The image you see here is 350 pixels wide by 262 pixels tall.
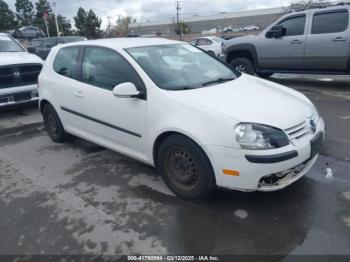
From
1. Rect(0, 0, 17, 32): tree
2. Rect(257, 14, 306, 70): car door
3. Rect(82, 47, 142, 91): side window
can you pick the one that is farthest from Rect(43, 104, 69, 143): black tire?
Rect(0, 0, 17, 32): tree

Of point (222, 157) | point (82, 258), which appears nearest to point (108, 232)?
point (82, 258)

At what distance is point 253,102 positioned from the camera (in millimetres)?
3168

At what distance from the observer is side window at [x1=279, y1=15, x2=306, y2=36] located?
771 cm

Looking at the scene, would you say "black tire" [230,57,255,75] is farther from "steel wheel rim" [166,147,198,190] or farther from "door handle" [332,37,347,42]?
"steel wheel rim" [166,147,198,190]

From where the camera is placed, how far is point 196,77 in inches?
147

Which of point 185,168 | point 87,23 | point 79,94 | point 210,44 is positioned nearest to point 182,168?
point 185,168

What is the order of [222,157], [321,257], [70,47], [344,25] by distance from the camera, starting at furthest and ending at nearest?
1. [344,25]
2. [70,47]
3. [222,157]
4. [321,257]

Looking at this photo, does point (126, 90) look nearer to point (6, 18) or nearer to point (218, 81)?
point (218, 81)

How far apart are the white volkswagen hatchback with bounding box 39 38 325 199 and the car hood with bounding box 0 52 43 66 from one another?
2.84 m

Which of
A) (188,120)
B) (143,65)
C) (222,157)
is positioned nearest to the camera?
(222,157)

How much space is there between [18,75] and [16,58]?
51cm

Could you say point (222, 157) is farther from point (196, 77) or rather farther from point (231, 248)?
point (196, 77)

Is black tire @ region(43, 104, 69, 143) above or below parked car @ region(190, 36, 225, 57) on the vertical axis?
below

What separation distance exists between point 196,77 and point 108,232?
1930 mm
